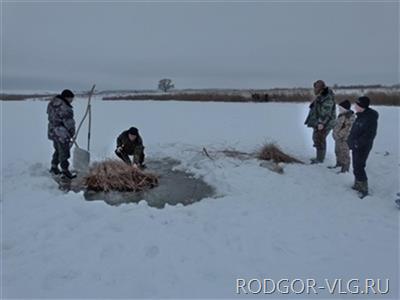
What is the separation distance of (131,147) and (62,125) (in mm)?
1358

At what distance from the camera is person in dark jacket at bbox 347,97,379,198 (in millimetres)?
5086

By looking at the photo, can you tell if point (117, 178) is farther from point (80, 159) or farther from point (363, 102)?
point (363, 102)

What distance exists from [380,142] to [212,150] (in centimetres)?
415

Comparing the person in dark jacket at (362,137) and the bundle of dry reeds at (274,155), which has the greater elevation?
the person in dark jacket at (362,137)

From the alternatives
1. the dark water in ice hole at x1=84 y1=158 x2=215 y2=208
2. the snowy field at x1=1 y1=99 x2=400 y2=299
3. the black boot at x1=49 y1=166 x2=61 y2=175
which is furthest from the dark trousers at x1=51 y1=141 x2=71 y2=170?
the dark water in ice hole at x1=84 y1=158 x2=215 y2=208

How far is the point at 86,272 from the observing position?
3.15 metres

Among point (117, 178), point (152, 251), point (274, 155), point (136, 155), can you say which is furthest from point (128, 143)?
point (152, 251)

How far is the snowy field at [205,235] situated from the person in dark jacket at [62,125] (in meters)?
0.50

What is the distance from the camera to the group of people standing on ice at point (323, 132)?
516cm

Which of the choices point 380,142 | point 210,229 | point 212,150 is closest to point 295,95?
point 380,142

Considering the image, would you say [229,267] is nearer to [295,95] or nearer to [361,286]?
[361,286]

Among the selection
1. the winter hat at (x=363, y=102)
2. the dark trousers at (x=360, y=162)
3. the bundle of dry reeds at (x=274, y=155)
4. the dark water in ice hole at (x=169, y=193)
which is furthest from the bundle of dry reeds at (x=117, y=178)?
the winter hat at (x=363, y=102)

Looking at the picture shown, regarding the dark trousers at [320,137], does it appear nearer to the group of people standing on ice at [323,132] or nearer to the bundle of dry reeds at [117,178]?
the group of people standing on ice at [323,132]

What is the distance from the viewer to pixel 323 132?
667 centimetres
